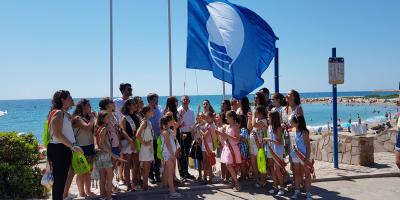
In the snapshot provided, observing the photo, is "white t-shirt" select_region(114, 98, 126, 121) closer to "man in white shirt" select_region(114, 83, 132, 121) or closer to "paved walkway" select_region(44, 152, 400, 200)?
"man in white shirt" select_region(114, 83, 132, 121)

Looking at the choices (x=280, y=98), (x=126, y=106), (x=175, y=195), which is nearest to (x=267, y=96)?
(x=280, y=98)

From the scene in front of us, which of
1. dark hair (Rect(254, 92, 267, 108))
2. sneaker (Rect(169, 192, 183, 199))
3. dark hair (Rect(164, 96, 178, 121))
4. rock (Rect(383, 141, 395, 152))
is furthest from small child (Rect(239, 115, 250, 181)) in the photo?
rock (Rect(383, 141, 395, 152))

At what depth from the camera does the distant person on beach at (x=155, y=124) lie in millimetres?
7038

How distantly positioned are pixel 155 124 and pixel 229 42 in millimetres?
2499

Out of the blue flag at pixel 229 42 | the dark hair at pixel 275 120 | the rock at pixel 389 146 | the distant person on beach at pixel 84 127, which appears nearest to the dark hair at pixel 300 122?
the dark hair at pixel 275 120

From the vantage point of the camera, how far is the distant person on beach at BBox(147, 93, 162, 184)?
23.1ft

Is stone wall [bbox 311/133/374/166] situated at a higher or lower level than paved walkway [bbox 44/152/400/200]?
higher

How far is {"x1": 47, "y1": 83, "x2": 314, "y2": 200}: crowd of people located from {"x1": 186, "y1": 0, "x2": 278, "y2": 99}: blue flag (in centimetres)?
81

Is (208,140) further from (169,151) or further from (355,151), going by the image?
(355,151)

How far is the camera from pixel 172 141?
6.66 metres

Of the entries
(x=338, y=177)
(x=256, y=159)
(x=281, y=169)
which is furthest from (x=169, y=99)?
(x=338, y=177)

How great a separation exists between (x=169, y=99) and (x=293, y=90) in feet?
7.76

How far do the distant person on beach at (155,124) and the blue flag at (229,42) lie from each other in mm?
1618

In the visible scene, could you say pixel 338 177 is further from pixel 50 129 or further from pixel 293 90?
pixel 50 129
